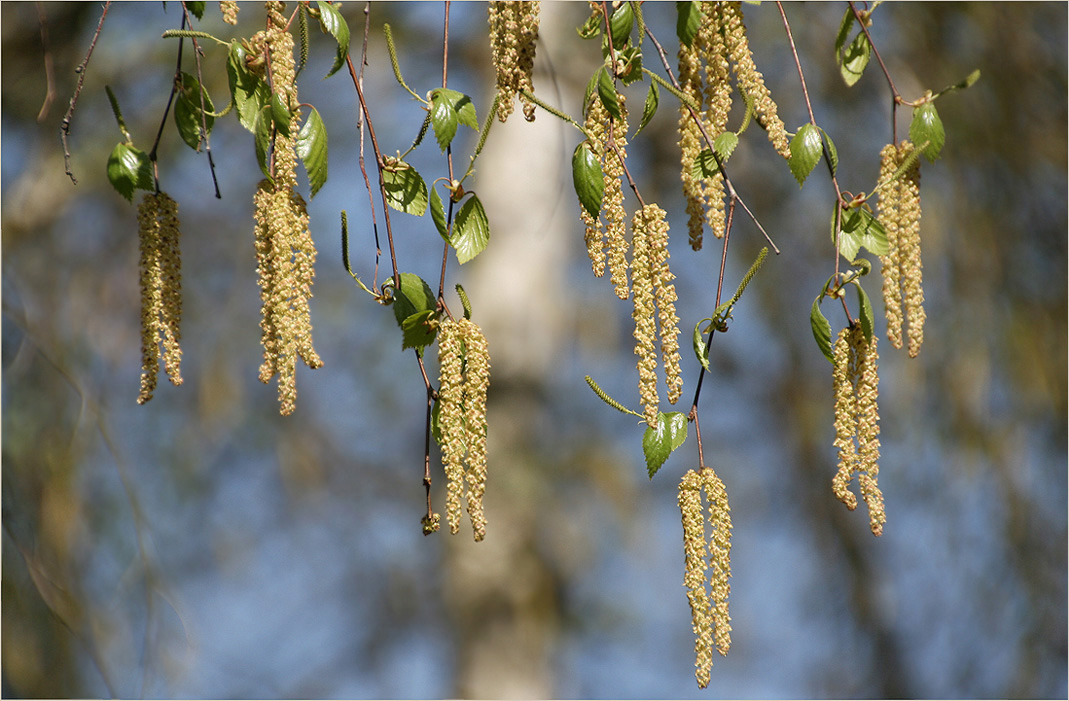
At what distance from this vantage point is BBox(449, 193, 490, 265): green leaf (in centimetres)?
93

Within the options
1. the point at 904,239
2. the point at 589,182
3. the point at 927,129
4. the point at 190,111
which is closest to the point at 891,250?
the point at 904,239

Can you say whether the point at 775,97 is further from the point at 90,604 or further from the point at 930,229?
the point at 90,604

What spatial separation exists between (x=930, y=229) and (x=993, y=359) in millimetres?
448

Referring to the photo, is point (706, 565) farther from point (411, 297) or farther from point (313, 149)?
point (313, 149)

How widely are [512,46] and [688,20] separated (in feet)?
0.58

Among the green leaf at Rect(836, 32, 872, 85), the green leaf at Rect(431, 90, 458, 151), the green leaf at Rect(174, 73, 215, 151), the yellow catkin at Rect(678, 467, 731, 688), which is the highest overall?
the green leaf at Rect(836, 32, 872, 85)

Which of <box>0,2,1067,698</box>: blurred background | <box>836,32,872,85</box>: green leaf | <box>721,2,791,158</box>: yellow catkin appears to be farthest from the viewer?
<box>0,2,1067,698</box>: blurred background

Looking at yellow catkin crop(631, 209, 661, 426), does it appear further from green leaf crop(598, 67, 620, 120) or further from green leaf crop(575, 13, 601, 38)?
green leaf crop(575, 13, 601, 38)

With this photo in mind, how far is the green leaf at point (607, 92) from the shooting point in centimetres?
83

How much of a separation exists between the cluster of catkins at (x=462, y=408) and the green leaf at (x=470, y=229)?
0.09 metres

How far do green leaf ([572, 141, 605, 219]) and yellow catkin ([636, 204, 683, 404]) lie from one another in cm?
6

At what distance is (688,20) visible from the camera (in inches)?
35.1

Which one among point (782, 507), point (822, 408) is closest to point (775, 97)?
point (822, 408)

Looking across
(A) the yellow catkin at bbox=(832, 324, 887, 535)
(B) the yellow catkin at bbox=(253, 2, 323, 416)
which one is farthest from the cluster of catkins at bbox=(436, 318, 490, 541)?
(A) the yellow catkin at bbox=(832, 324, 887, 535)
